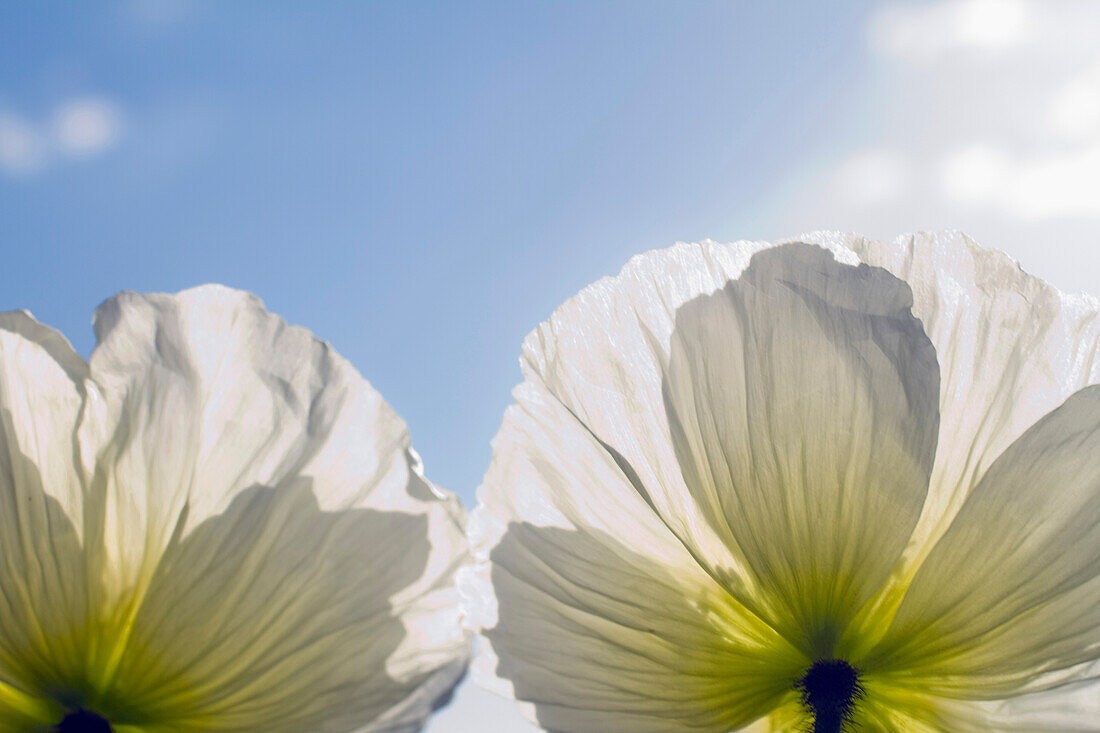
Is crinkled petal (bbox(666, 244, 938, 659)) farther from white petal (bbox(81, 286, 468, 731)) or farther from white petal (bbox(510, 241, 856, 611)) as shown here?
white petal (bbox(81, 286, 468, 731))

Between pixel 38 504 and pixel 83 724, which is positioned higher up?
pixel 38 504

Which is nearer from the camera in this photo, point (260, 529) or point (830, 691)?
point (260, 529)

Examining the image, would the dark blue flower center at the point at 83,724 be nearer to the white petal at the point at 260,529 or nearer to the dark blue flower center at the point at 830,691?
the white petal at the point at 260,529

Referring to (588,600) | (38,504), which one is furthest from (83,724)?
(588,600)

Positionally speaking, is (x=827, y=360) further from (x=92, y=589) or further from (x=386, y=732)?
(x=92, y=589)

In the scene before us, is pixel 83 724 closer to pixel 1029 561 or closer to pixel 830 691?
pixel 830 691

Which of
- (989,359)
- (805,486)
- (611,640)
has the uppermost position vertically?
(989,359)
